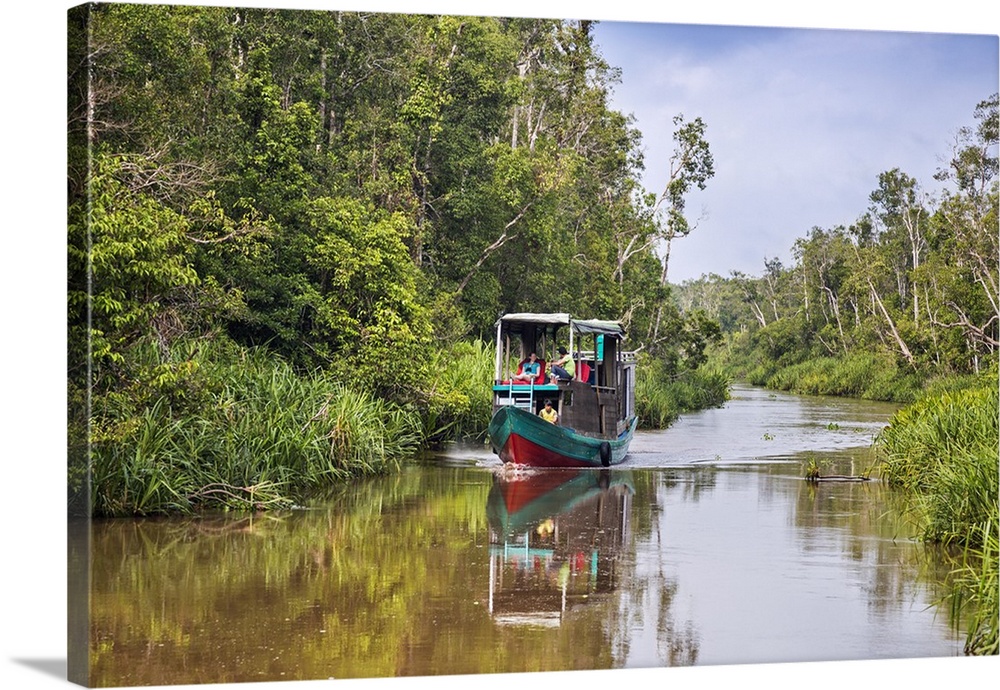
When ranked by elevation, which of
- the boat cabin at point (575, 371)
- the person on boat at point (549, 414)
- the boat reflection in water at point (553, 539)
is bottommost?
the boat reflection in water at point (553, 539)

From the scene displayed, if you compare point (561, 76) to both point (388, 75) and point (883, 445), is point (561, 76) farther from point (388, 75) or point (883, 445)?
point (883, 445)

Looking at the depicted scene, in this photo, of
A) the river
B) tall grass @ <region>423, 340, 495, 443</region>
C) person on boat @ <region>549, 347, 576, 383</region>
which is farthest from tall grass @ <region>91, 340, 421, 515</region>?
person on boat @ <region>549, 347, 576, 383</region>

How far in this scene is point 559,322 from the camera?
49.5 feet

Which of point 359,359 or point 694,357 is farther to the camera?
point 694,357

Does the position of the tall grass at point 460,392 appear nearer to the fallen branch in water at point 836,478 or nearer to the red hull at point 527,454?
the red hull at point 527,454

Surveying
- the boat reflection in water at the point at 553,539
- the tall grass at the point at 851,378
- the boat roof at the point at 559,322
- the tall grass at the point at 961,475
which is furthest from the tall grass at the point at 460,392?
the tall grass at the point at 961,475

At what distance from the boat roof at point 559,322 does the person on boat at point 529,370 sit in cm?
40

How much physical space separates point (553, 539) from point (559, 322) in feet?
14.6

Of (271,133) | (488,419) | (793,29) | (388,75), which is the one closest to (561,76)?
(388,75)

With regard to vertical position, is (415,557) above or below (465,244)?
below

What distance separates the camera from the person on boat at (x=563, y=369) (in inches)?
611

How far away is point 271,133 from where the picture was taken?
13844mm

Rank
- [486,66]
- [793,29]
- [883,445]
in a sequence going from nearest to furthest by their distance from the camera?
[793,29]
[883,445]
[486,66]

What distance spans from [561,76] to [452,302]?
2.55m
